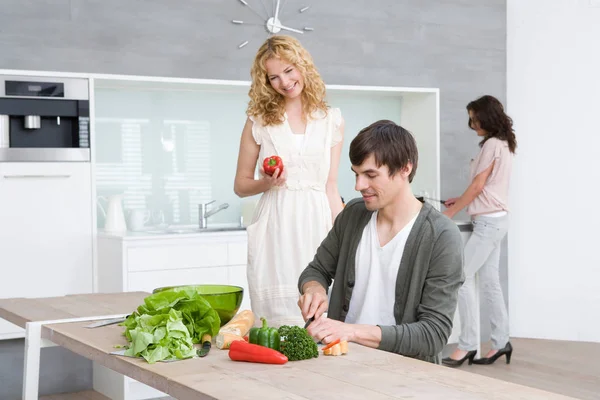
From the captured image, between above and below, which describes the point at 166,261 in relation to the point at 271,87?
below

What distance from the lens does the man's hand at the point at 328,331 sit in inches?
76.0

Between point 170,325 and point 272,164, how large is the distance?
122cm

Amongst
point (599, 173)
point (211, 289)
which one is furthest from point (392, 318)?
point (599, 173)

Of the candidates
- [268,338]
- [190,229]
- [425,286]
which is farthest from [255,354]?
[190,229]

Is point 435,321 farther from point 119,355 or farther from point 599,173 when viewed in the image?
point 599,173

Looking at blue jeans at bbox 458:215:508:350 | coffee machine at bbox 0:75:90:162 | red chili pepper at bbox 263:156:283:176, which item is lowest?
blue jeans at bbox 458:215:508:350

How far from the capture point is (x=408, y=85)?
18.2ft

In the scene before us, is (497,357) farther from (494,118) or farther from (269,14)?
(269,14)

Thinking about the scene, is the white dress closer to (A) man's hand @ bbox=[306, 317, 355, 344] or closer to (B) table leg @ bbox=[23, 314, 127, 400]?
(B) table leg @ bbox=[23, 314, 127, 400]

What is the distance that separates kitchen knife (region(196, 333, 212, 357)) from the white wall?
433 centimetres

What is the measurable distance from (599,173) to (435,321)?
Result: 3.96 m

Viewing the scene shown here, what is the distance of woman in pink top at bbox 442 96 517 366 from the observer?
5055 mm

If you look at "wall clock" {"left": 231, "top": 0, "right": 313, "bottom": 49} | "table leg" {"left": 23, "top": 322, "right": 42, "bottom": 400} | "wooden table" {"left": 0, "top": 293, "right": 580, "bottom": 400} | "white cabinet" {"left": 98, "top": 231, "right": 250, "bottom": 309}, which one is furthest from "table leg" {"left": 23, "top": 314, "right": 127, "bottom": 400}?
"wall clock" {"left": 231, "top": 0, "right": 313, "bottom": 49}

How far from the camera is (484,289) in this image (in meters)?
5.20
